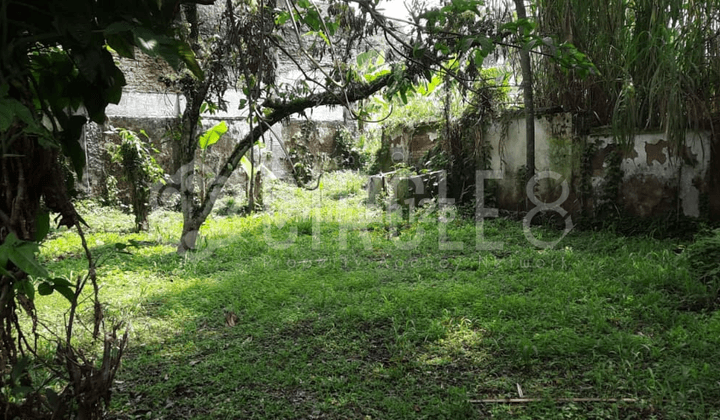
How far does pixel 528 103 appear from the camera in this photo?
285 inches

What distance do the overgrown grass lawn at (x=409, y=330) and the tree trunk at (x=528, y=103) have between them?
1.40 metres

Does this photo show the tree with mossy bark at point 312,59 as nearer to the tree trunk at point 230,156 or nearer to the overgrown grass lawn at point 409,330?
the tree trunk at point 230,156

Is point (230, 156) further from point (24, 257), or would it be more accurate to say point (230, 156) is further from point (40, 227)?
point (24, 257)

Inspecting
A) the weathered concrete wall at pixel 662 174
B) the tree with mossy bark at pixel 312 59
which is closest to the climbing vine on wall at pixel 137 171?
the tree with mossy bark at pixel 312 59

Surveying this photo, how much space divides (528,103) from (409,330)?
14.7 ft

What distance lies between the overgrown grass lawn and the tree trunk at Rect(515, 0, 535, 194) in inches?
55.0

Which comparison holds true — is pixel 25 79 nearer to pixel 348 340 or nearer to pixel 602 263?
pixel 348 340

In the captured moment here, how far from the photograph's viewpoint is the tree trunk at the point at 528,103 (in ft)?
22.6

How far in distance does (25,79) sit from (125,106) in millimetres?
10153

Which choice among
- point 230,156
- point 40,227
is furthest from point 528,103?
point 40,227

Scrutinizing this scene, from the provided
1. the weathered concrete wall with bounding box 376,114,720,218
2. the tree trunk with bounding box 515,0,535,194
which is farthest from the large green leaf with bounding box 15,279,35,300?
the tree trunk with bounding box 515,0,535,194

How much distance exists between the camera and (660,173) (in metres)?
6.40

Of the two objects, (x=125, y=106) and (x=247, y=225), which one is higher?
(x=125, y=106)

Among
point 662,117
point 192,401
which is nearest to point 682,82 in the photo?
point 662,117
